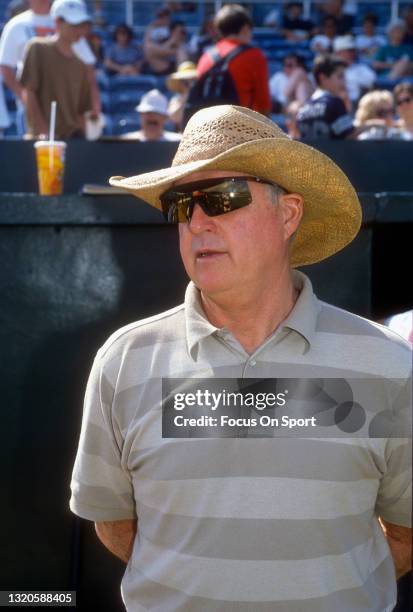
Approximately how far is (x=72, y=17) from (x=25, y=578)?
4249 mm

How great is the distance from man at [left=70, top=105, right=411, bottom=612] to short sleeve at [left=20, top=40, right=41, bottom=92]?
4.50m

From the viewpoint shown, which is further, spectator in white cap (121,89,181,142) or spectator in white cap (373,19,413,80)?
spectator in white cap (373,19,413,80)

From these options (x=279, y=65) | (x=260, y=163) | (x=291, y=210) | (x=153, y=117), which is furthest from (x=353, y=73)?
(x=260, y=163)

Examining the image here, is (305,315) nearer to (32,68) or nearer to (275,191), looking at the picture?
(275,191)

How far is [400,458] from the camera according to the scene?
2250 mm

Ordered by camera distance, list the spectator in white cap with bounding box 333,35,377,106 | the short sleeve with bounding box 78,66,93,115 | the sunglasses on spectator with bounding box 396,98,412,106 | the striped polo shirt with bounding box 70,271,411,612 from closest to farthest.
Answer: the striped polo shirt with bounding box 70,271,411,612 < the short sleeve with bounding box 78,66,93,115 < the sunglasses on spectator with bounding box 396,98,412,106 < the spectator in white cap with bounding box 333,35,377,106

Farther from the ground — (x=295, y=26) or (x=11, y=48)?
(x=11, y=48)

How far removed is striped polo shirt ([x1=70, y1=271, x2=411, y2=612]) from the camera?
215cm

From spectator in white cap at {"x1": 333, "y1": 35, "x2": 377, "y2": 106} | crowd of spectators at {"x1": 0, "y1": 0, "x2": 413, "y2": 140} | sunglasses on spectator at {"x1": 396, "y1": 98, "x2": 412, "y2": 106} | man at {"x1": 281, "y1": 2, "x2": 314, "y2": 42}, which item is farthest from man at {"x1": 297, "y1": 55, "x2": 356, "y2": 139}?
man at {"x1": 281, "y1": 2, "x2": 314, "y2": 42}

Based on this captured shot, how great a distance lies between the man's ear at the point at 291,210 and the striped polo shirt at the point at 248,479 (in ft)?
0.59

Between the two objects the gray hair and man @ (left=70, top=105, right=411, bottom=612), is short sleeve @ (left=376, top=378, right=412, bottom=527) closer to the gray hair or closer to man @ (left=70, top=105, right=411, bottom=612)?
man @ (left=70, top=105, right=411, bottom=612)

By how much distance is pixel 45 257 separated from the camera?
142 inches

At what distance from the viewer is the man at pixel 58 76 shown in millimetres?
6750

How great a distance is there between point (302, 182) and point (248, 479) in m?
0.74
